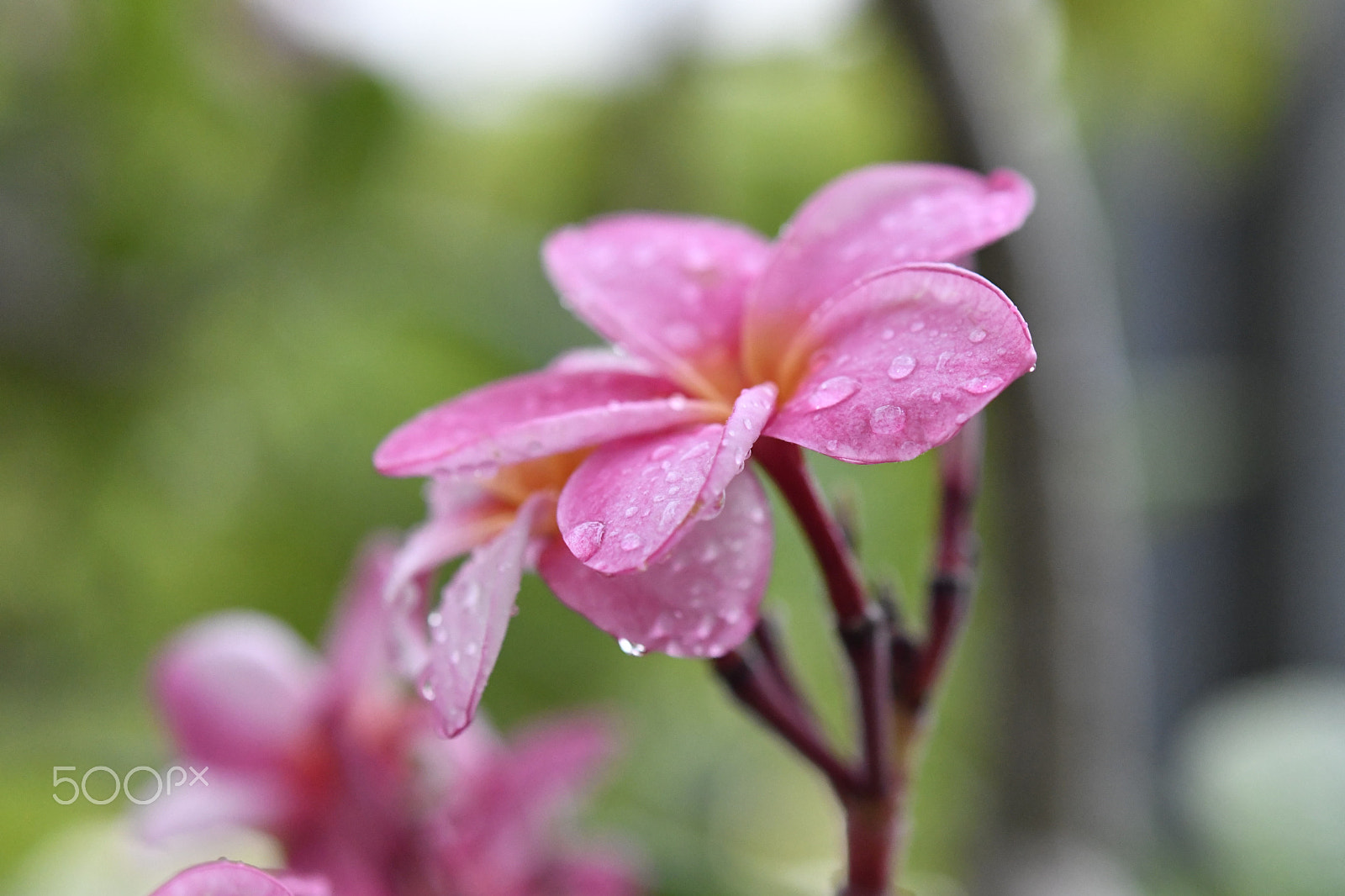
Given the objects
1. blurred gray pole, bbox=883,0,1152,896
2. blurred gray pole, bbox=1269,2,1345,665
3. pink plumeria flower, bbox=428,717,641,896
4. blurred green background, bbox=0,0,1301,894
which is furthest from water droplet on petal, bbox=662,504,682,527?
blurred gray pole, bbox=1269,2,1345,665

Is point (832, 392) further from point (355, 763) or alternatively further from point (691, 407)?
point (355, 763)

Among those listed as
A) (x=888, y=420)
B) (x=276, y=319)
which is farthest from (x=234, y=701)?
(x=276, y=319)

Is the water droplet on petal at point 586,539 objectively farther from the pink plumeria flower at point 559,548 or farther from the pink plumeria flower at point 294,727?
A: the pink plumeria flower at point 294,727

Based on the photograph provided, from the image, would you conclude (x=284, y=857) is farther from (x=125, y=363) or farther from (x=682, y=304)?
(x=125, y=363)

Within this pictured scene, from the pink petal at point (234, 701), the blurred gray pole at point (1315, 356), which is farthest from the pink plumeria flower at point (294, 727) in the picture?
the blurred gray pole at point (1315, 356)

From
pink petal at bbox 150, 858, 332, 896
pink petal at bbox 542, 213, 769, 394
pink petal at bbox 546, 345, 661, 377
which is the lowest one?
pink petal at bbox 150, 858, 332, 896

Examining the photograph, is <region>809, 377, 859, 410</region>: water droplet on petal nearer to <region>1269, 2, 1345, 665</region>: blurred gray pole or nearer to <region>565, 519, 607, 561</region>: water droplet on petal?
<region>565, 519, 607, 561</region>: water droplet on petal

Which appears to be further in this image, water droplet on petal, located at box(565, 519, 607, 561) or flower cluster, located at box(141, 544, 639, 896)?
flower cluster, located at box(141, 544, 639, 896)
